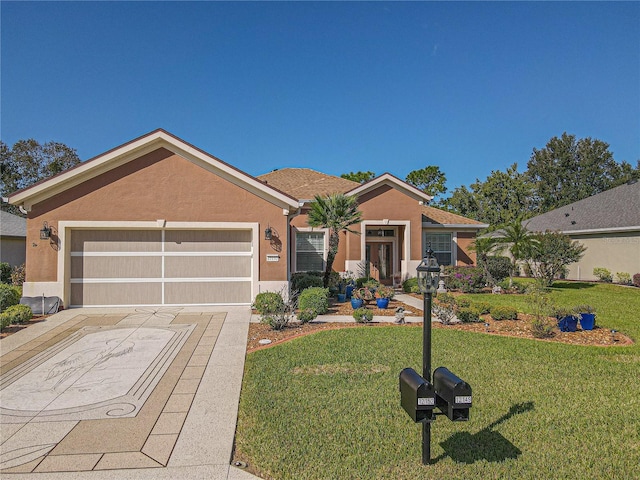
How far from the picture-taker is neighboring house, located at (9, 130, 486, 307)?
11609mm

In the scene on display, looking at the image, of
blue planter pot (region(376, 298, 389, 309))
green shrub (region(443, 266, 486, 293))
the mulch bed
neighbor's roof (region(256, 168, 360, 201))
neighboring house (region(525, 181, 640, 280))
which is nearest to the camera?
the mulch bed

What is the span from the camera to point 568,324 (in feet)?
31.7

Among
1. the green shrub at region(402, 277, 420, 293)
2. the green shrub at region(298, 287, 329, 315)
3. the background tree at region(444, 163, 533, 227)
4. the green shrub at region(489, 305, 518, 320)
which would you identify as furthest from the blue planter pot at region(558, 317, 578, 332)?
the background tree at region(444, 163, 533, 227)

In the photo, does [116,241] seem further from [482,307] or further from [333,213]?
[482,307]

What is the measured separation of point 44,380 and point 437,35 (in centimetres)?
1521

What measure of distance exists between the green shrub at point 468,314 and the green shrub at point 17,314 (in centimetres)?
1132

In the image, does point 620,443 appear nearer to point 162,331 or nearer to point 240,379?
point 240,379

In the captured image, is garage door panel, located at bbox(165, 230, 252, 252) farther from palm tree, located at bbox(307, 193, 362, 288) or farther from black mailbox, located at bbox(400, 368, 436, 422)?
black mailbox, located at bbox(400, 368, 436, 422)

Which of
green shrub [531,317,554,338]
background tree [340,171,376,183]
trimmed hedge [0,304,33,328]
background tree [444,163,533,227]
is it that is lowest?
green shrub [531,317,554,338]

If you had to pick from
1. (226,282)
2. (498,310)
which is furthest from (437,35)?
(226,282)

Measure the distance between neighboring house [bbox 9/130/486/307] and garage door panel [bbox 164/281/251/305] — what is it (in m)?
0.03

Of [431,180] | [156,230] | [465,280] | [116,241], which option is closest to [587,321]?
[465,280]

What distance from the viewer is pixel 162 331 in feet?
30.6

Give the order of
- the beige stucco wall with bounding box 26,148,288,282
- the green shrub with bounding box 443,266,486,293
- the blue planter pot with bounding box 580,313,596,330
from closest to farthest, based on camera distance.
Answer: the blue planter pot with bounding box 580,313,596,330 → the beige stucco wall with bounding box 26,148,288,282 → the green shrub with bounding box 443,266,486,293
